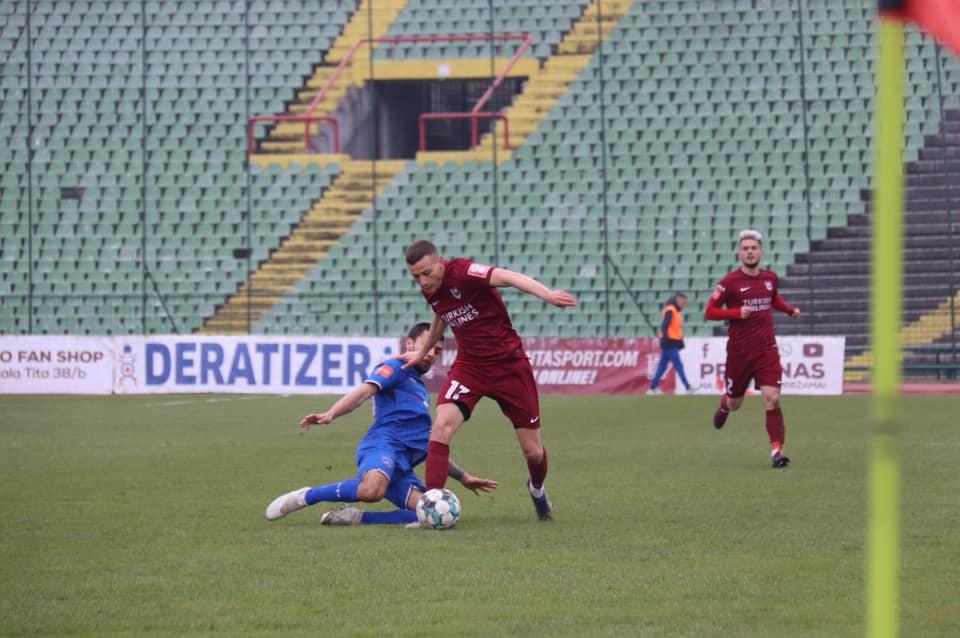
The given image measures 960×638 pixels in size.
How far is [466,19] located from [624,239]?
772 centimetres

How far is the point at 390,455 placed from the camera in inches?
389

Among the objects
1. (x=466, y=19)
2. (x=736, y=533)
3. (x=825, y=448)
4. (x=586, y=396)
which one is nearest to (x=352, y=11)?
(x=466, y=19)

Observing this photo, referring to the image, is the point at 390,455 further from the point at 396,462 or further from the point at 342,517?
the point at 342,517

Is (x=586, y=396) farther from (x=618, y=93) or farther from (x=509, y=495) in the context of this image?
(x=509, y=495)

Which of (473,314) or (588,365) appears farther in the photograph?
(588,365)

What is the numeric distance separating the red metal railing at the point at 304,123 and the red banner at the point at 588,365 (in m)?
7.97

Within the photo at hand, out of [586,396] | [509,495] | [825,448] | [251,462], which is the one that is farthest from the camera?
[586,396]

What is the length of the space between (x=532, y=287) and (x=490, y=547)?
57.9 inches

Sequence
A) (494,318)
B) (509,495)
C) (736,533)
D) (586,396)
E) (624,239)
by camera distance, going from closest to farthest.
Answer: (736,533)
(494,318)
(509,495)
(586,396)
(624,239)

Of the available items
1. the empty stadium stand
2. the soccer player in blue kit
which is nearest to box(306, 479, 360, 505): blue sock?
the soccer player in blue kit

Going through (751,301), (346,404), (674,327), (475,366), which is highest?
(751,301)

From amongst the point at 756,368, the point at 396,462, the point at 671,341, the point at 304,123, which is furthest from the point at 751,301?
the point at 304,123

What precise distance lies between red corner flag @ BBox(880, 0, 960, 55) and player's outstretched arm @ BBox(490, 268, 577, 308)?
506cm

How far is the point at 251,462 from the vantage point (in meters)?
14.7
